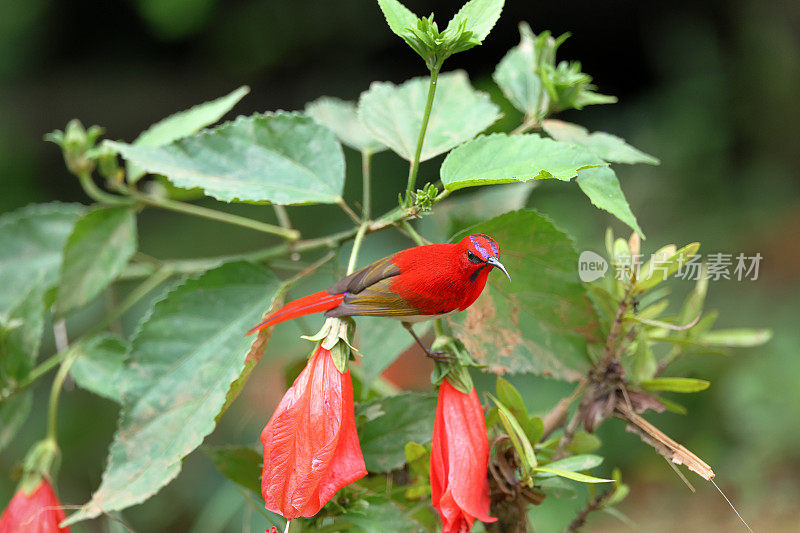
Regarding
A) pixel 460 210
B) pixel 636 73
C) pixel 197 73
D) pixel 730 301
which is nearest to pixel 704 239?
pixel 730 301

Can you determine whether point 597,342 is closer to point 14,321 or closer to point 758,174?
point 14,321

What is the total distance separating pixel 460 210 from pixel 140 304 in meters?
1.00

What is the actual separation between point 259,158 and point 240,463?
0.17 metres

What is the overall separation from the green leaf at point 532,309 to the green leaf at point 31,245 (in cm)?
34

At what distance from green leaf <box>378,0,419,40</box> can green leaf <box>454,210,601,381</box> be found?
0.10 m

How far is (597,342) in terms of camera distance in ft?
1.17

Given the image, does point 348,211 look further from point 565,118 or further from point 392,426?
point 565,118

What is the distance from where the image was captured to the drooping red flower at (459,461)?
28 cm

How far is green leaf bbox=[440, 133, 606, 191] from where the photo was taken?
278mm

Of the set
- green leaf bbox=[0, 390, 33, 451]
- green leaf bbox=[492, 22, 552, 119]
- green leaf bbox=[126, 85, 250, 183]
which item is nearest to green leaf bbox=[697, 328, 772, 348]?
green leaf bbox=[492, 22, 552, 119]

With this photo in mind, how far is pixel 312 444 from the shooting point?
267 millimetres

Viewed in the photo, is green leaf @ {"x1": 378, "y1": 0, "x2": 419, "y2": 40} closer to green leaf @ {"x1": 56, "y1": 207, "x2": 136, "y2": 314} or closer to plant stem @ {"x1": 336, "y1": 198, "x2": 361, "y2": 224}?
plant stem @ {"x1": 336, "y1": 198, "x2": 361, "y2": 224}

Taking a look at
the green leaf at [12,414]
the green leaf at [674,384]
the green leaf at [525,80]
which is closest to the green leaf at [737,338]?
the green leaf at [674,384]

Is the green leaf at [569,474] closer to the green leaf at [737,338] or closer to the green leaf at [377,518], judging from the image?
the green leaf at [377,518]
